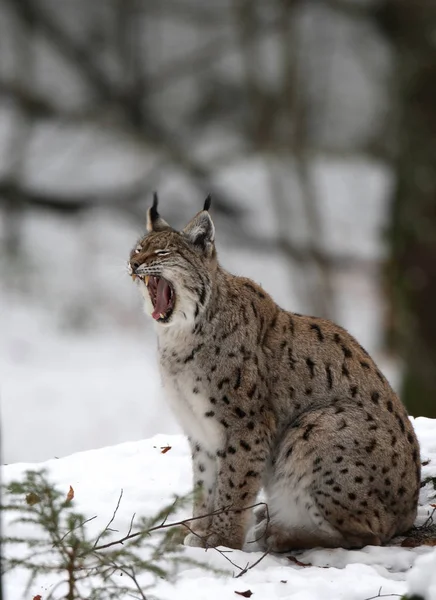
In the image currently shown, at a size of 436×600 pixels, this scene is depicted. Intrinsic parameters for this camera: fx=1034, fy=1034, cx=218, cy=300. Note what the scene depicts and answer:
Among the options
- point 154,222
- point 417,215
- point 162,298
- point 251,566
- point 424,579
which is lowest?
point 424,579

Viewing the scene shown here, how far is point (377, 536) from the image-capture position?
15.9ft

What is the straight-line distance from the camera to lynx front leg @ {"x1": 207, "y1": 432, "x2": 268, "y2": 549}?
4.98 metres

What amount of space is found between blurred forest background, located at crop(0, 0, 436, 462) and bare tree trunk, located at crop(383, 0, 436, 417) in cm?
255

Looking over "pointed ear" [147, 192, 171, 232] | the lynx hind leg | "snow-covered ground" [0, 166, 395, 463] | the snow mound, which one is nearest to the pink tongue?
"pointed ear" [147, 192, 171, 232]

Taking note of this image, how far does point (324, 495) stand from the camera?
4859 millimetres

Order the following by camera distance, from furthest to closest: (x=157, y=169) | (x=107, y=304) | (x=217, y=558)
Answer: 1. (x=107, y=304)
2. (x=157, y=169)
3. (x=217, y=558)

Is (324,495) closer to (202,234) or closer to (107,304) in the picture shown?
(202,234)

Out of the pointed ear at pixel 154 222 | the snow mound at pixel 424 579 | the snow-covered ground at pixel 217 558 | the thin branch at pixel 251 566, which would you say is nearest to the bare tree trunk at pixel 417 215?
the snow-covered ground at pixel 217 558

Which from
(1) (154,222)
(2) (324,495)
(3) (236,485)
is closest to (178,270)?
(1) (154,222)

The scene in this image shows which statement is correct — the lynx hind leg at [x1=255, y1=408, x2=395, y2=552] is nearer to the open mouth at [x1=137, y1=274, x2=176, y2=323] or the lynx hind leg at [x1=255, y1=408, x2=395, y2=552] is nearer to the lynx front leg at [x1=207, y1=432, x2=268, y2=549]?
the lynx front leg at [x1=207, y1=432, x2=268, y2=549]

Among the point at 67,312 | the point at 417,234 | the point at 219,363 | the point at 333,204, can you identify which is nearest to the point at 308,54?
the point at 333,204

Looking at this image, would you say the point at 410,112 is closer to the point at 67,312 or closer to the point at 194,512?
the point at 194,512

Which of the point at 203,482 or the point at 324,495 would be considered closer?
the point at 324,495

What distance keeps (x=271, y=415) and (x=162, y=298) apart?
78 cm
